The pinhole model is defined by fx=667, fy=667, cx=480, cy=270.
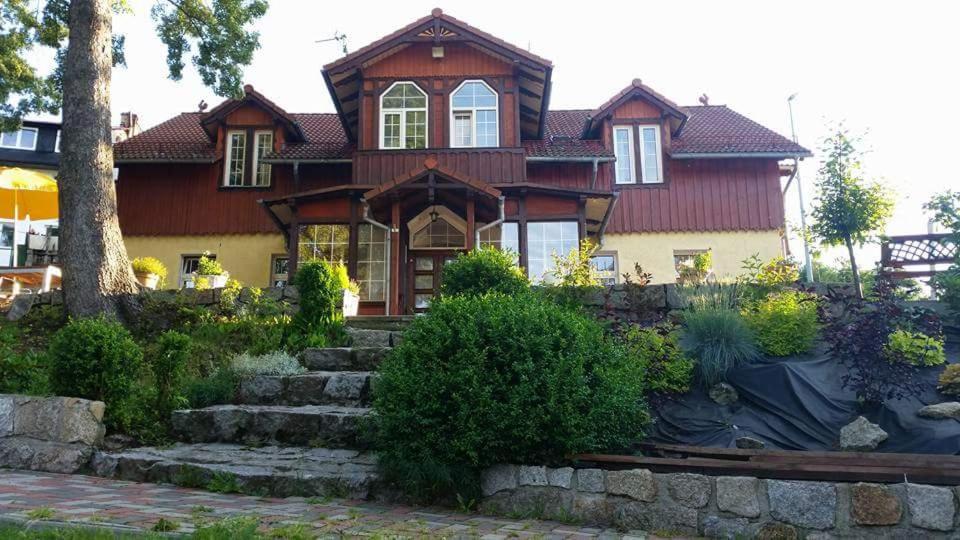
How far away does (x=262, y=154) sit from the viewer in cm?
1700

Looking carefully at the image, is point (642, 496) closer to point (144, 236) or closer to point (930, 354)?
point (930, 354)

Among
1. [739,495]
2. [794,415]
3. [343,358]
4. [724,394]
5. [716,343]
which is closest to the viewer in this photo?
[739,495]

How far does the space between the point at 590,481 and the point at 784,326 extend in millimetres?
3572

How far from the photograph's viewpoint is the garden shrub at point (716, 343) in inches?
255

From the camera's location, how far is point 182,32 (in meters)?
14.0

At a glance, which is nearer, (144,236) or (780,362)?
(780,362)

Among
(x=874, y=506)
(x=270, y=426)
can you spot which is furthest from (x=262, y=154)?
(x=874, y=506)

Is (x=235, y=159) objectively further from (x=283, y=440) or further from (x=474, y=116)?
(x=283, y=440)

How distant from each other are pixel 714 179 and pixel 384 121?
8.16 metres

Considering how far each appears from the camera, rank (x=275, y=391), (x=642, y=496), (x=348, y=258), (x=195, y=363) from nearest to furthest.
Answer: (x=642, y=496)
(x=275, y=391)
(x=195, y=363)
(x=348, y=258)

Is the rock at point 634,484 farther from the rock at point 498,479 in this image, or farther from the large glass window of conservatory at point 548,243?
the large glass window of conservatory at point 548,243

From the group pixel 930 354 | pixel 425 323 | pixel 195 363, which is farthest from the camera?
pixel 195 363

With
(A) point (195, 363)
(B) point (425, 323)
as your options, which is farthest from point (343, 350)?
(B) point (425, 323)

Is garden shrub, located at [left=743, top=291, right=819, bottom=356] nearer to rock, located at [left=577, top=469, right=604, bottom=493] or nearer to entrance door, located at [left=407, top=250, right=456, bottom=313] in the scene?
rock, located at [left=577, top=469, right=604, bottom=493]
